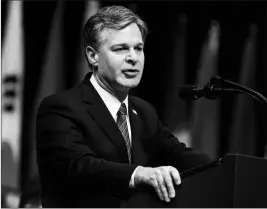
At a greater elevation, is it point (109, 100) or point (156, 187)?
point (109, 100)

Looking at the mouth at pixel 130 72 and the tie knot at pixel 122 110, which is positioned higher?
the mouth at pixel 130 72

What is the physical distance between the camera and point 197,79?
13.3ft

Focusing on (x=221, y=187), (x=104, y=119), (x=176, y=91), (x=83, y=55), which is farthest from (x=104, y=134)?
(x=176, y=91)

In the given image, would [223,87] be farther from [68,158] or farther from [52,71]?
[52,71]

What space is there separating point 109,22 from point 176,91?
2364 millimetres

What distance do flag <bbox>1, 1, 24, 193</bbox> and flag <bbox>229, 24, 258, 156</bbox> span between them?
5.08 feet

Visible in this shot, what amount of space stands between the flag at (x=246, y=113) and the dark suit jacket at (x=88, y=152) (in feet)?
8.00

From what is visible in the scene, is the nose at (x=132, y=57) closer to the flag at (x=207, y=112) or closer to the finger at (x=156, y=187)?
the finger at (x=156, y=187)

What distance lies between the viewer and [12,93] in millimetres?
3723

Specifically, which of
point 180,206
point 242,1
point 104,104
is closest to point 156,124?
point 104,104

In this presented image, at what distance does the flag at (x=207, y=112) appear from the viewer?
13.3 ft

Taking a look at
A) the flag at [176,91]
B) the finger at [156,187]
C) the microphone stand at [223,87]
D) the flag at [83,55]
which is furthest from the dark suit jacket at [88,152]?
the flag at [176,91]

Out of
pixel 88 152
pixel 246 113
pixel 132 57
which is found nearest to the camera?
pixel 88 152

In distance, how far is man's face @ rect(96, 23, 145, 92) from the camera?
1.56 metres
